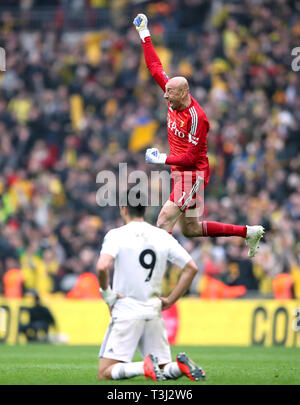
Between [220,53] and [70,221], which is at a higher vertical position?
[220,53]

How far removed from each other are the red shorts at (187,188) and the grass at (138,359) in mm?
2061

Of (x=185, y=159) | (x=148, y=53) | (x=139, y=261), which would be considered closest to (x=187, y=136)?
(x=185, y=159)

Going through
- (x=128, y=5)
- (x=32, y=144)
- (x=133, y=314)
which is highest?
(x=128, y=5)

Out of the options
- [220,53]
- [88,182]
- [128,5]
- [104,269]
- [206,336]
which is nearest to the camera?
[104,269]

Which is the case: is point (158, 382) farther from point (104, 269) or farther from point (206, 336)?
point (206, 336)

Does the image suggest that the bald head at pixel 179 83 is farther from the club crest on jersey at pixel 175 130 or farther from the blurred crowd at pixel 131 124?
the blurred crowd at pixel 131 124

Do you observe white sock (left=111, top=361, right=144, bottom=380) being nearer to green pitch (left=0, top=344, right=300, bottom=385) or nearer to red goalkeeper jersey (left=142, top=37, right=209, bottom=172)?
A: green pitch (left=0, top=344, right=300, bottom=385)

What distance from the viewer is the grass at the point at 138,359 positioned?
972 centimetres

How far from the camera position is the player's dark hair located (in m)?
9.05

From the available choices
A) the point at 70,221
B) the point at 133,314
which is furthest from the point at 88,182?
the point at 133,314

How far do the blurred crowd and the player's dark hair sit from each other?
10.2 metres

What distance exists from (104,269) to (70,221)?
1372 cm

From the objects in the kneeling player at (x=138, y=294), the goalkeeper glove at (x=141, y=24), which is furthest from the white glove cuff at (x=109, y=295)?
the goalkeeper glove at (x=141, y=24)

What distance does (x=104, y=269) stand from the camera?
8.94 meters
